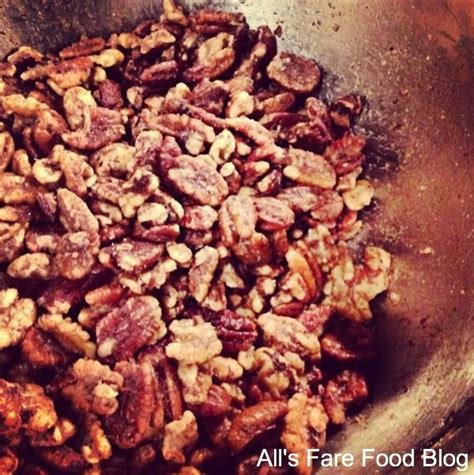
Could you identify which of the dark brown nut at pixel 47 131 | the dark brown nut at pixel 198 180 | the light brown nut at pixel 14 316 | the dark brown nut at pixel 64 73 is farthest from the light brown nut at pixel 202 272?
the dark brown nut at pixel 64 73

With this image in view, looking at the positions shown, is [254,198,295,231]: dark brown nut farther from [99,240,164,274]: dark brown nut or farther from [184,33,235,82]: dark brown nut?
[184,33,235,82]: dark brown nut

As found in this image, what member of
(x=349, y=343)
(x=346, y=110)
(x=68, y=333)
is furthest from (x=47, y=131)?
(x=349, y=343)

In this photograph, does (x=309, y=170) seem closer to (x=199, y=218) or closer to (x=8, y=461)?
(x=199, y=218)

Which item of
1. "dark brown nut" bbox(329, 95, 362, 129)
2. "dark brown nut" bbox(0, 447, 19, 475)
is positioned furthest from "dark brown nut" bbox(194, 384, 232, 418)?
"dark brown nut" bbox(329, 95, 362, 129)

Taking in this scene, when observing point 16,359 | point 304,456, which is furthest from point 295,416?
point 16,359

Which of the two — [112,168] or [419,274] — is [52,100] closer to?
[112,168]

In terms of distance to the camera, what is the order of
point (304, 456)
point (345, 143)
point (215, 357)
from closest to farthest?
point (304, 456) < point (215, 357) < point (345, 143)
